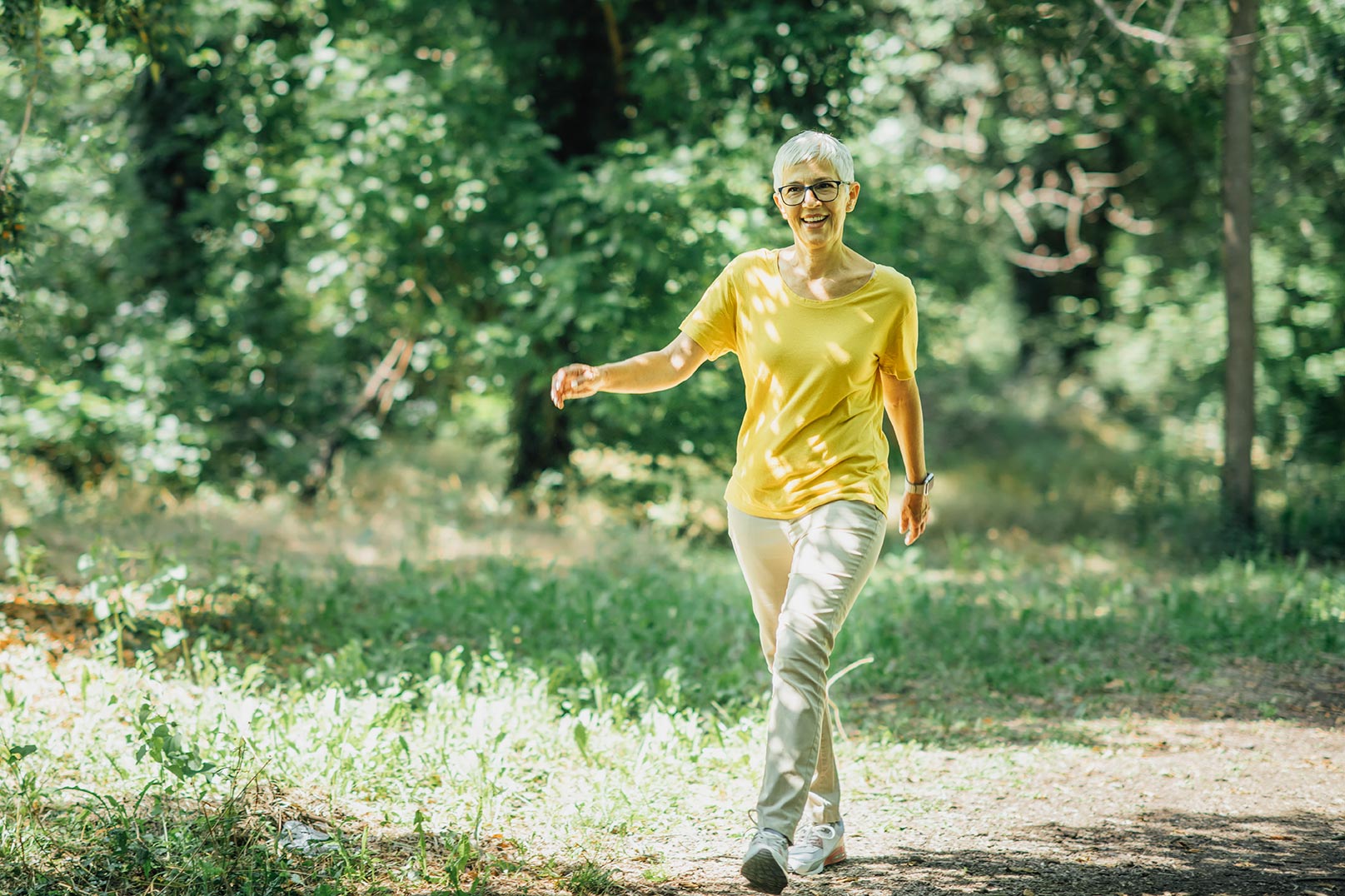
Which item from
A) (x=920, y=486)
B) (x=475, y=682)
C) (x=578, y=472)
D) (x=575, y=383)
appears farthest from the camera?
(x=578, y=472)

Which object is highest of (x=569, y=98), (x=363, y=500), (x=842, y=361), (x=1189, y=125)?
(x=1189, y=125)

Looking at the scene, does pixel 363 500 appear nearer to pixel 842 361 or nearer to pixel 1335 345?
pixel 842 361

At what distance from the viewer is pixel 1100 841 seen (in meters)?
4.23

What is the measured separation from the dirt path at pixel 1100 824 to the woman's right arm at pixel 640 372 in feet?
5.39

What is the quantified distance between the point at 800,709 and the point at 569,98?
29.1 feet

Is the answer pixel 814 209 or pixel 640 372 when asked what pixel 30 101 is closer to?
pixel 640 372

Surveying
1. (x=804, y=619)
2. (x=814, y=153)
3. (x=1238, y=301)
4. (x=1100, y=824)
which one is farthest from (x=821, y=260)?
(x=1238, y=301)

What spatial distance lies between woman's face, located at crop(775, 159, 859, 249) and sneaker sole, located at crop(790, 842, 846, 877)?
Answer: 80.2 inches

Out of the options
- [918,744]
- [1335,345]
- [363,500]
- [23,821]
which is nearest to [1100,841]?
[918,744]

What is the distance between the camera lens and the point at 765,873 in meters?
3.31

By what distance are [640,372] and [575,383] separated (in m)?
0.23

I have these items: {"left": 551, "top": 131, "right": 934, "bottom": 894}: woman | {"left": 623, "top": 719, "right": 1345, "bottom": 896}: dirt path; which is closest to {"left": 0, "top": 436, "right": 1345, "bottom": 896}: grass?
{"left": 623, "top": 719, "right": 1345, "bottom": 896}: dirt path

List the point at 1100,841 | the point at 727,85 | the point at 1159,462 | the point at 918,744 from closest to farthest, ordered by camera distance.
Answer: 1. the point at 1100,841
2. the point at 918,744
3. the point at 727,85
4. the point at 1159,462

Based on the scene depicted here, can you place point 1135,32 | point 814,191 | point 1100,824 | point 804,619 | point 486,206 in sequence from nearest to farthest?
point 804,619, point 814,191, point 1100,824, point 1135,32, point 486,206
